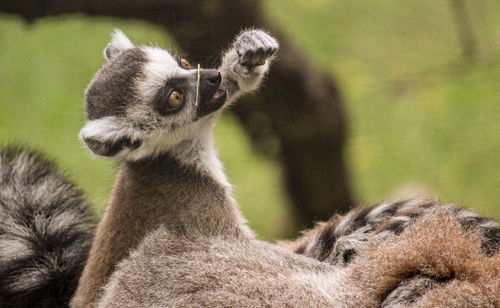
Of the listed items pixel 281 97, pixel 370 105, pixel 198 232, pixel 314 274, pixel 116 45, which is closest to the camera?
pixel 314 274

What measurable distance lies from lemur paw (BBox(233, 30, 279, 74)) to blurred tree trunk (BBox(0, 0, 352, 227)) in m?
0.46

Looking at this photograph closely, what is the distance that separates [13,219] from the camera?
261 centimetres

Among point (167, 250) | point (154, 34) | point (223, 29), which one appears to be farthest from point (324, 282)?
point (154, 34)

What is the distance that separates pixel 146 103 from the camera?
8.30 feet

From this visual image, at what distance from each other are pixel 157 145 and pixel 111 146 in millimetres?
194

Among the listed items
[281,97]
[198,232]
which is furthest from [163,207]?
[281,97]

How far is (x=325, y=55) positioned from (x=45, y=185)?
2.83 m

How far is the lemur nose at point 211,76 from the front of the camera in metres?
2.51

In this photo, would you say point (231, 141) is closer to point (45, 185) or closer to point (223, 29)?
point (223, 29)

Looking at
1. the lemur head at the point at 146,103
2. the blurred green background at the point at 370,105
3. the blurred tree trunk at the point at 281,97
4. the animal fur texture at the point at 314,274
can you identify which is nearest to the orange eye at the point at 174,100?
the lemur head at the point at 146,103

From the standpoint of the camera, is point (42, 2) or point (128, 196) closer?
point (128, 196)

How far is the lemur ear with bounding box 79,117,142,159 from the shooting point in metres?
2.40

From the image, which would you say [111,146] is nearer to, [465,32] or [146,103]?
[146,103]

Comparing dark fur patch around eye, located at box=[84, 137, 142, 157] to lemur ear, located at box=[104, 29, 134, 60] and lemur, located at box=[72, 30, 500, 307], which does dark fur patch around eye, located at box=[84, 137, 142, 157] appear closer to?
lemur, located at box=[72, 30, 500, 307]
